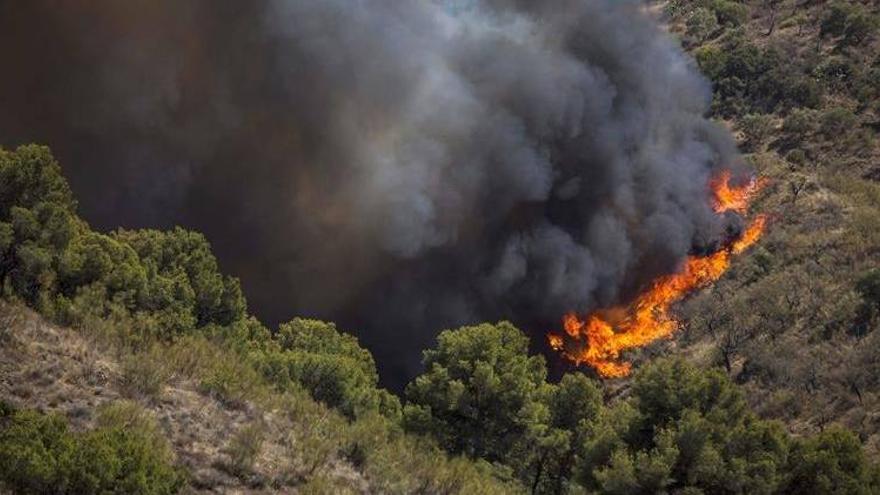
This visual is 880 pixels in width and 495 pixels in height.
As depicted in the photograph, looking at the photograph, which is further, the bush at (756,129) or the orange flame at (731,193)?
the bush at (756,129)

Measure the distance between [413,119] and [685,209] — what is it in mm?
22511

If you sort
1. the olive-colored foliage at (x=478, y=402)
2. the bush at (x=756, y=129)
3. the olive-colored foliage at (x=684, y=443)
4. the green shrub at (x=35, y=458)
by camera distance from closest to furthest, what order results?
the green shrub at (x=35, y=458) → the olive-colored foliage at (x=684, y=443) → the olive-colored foliage at (x=478, y=402) → the bush at (x=756, y=129)

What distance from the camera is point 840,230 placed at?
55062 mm

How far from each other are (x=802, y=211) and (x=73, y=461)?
59.3 metres

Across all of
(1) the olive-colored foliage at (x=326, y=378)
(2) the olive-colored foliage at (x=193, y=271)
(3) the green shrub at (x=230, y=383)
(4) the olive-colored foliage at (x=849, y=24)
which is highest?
(4) the olive-colored foliage at (x=849, y=24)

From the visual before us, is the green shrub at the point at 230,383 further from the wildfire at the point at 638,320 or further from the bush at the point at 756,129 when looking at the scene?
the bush at the point at 756,129

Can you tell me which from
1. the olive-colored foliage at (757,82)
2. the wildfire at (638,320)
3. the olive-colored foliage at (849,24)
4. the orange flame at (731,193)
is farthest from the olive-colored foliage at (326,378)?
the olive-colored foliage at (849,24)

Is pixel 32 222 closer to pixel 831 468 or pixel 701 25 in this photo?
pixel 831 468

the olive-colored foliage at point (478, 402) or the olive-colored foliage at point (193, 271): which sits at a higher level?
the olive-colored foliage at point (193, 271)

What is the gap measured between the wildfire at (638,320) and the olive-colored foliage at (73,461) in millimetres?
40436

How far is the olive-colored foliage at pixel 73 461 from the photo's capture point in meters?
10.2

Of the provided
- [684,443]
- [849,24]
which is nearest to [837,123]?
[849,24]

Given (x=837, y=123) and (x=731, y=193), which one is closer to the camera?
(x=731, y=193)

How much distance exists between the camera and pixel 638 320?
53.7 m
